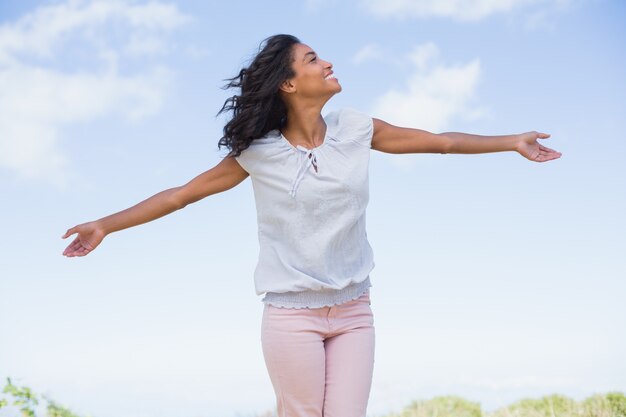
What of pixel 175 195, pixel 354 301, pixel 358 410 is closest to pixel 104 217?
pixel 175 195

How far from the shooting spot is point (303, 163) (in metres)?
3.31

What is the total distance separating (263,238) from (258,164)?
0.34m

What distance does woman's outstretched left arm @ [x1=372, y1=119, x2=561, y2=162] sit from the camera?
3.55 meters

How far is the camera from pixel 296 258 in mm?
3258

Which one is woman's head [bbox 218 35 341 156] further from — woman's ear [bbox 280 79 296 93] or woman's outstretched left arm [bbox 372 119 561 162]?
woman's outstretched left arm [bbox 372 119 561 162]

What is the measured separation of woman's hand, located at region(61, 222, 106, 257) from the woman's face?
1.18m

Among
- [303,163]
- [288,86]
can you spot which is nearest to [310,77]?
[288,86]

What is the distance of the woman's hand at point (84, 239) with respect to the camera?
12.0 ft

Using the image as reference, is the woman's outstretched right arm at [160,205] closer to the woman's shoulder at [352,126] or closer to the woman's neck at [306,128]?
the woman's neck at [306,128]

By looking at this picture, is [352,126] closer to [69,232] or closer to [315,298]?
[315,298]

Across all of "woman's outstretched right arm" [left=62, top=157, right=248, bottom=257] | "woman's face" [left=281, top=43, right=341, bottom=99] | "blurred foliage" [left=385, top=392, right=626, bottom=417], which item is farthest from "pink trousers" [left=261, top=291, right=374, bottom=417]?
"blurred foliage" [left=385, top=392, right=626, bottom=417]

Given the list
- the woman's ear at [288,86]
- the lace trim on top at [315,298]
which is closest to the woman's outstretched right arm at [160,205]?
the woman's ear at [288,86]

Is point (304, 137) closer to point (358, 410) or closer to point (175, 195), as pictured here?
point (175, 195)

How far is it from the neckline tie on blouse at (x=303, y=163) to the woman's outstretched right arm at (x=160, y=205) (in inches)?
13.5
